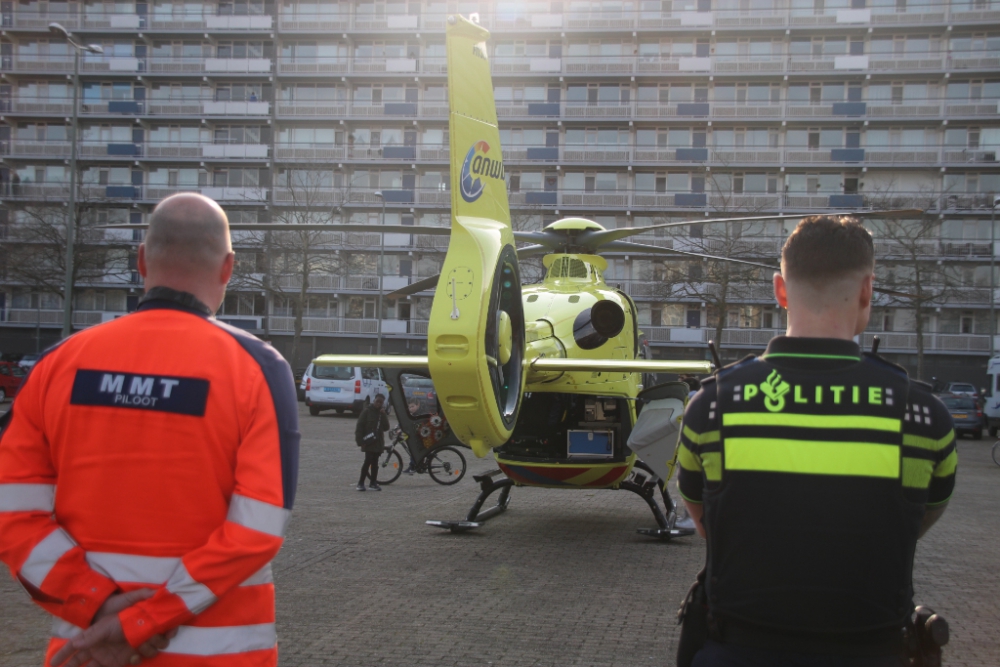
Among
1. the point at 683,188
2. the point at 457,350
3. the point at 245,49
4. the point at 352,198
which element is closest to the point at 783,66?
the point at 683,188

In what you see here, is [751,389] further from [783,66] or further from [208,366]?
[783,66]

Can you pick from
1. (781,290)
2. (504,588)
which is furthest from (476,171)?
(781,290)

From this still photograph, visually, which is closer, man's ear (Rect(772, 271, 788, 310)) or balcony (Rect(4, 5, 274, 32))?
man's ear (Rect(772, 271, 788, 310))

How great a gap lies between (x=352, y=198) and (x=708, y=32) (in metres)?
24.3

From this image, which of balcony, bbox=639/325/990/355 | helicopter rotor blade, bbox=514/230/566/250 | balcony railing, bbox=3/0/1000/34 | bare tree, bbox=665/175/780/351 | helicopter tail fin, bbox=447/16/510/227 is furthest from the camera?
balcony railing, bbox=3/0/1000/34

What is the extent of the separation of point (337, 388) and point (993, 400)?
913 inches

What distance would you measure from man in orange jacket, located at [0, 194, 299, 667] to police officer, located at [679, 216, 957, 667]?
1.20 m

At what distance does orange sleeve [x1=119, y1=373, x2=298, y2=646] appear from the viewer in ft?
7.04

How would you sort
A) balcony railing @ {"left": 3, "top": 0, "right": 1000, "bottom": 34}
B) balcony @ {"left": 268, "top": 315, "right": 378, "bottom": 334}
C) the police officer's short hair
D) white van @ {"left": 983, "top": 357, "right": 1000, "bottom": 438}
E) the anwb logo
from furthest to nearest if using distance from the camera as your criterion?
1. balcony @ {"left": 268, "top": 315, "right": 378, "bottom": 334}
2. balcony railing @ {"left": 3, "top": 0, "right": 1000, "bottom": 34}
3. white van @ {"left": 983, "top": 357, "right": 1000, "bottom": 438}
4. the anwb logo
5. the police officer's short hair

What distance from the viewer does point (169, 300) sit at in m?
2.43

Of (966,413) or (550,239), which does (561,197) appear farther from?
(550,239)

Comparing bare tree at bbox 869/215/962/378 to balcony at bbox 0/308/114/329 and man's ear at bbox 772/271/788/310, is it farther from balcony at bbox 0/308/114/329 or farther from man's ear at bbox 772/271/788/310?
balcony at bbox 0/308/114/329

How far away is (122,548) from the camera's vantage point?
2240 millimetres

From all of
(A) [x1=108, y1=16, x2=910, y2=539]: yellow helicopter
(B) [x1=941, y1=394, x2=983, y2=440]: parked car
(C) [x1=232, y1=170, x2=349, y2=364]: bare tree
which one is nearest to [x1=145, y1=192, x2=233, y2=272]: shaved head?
(A) [x1=108, y1=16, x2=910, y2=539]: yellow helicopter
